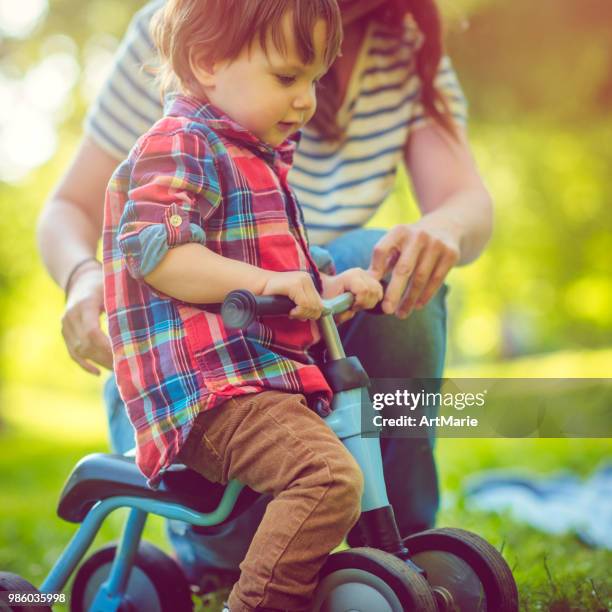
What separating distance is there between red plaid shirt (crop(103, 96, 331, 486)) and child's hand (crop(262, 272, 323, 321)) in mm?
84

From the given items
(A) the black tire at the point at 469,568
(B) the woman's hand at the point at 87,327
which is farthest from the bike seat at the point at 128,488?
(A) the black tire at the point at 469,568

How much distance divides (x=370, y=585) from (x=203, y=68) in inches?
27.9

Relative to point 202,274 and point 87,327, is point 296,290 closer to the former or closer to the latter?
point 202,274

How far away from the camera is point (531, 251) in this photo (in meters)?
9.98

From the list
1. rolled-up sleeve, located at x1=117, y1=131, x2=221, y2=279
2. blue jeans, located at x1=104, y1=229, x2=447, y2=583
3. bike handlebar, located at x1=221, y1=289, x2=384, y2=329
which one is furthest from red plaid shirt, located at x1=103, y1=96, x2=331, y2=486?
blue jeans, located at x1=104, y1=229, x2=447, y2=583

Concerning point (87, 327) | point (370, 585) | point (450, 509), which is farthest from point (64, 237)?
point (450, 509)

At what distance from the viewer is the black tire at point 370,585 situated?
105cm

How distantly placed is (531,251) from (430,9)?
27.9ft

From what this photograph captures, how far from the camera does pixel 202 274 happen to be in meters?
1.13

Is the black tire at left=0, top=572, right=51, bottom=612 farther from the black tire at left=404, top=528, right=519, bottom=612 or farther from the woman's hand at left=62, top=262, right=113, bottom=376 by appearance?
the black tire at left=404, top=528, right=519, bottom=612

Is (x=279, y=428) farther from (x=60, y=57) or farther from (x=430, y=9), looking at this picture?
(x=60, y=57)

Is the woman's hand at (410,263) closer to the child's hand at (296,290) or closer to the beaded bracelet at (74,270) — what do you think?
the child's hand at (296,290)

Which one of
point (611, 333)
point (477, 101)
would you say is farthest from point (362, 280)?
point (611, 333)

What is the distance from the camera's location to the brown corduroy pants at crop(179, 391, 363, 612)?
109cm
